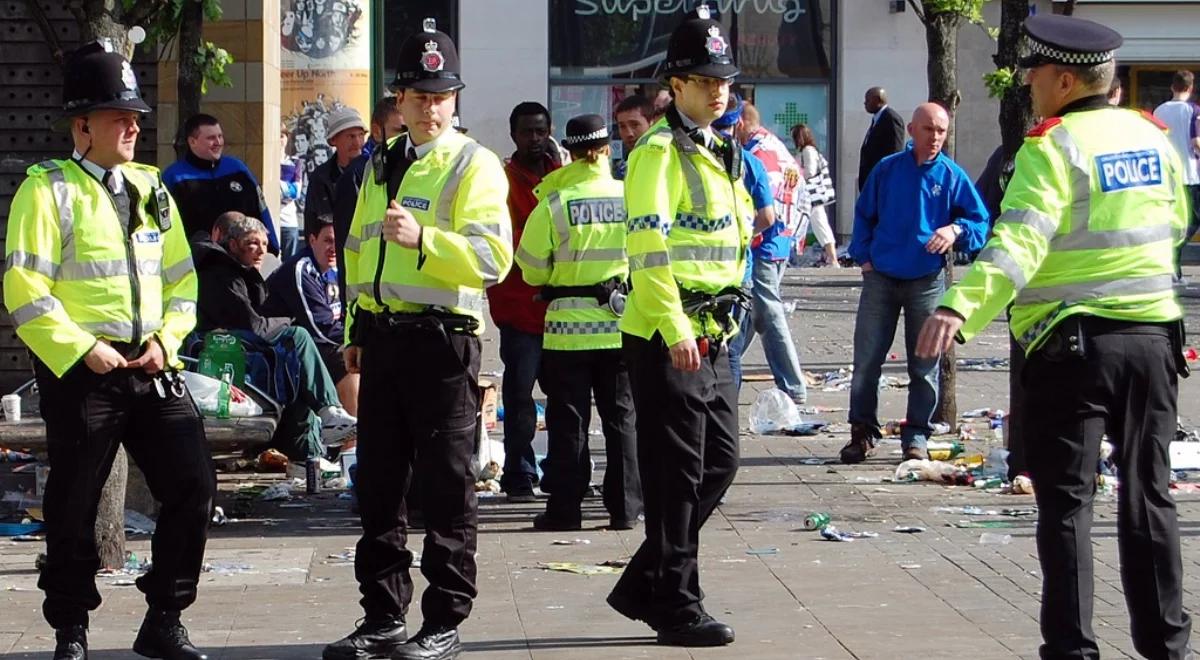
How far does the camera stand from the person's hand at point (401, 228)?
585 centimetres

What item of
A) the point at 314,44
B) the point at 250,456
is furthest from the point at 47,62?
the point at 314,44

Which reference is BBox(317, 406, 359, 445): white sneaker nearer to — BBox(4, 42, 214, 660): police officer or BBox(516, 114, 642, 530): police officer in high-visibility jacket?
BBox(516, 114, 642, 530): police officer in high-visibility jacket

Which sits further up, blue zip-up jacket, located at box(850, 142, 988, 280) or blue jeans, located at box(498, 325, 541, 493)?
blue zip-up jacket, located at box(850, 142, 988, 280)

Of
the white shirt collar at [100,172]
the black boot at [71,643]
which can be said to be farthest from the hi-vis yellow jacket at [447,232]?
the black boot at [71,643]

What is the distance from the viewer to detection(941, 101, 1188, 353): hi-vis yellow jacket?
5324 mm

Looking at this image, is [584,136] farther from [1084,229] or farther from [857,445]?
[1084,229]

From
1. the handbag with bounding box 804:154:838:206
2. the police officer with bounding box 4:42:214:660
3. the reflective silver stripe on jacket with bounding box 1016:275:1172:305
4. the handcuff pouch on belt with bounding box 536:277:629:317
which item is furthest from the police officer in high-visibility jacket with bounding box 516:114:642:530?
the handbag with bounding box 804:154:838:206

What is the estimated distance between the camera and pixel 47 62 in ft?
40.7

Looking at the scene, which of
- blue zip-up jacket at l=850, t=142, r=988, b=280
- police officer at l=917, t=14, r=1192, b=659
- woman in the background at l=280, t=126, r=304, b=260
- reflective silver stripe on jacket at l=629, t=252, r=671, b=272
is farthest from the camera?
woman in the background at l=280, t=126, r=304, b=260

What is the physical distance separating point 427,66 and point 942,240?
15.3ft

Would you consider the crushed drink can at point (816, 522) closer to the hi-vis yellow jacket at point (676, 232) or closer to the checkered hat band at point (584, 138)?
the checkered hat band at point (584, 138)

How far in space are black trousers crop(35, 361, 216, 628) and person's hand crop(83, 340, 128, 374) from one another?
10 centimetres

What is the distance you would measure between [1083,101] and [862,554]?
2999 mm

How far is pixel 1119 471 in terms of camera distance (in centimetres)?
557
